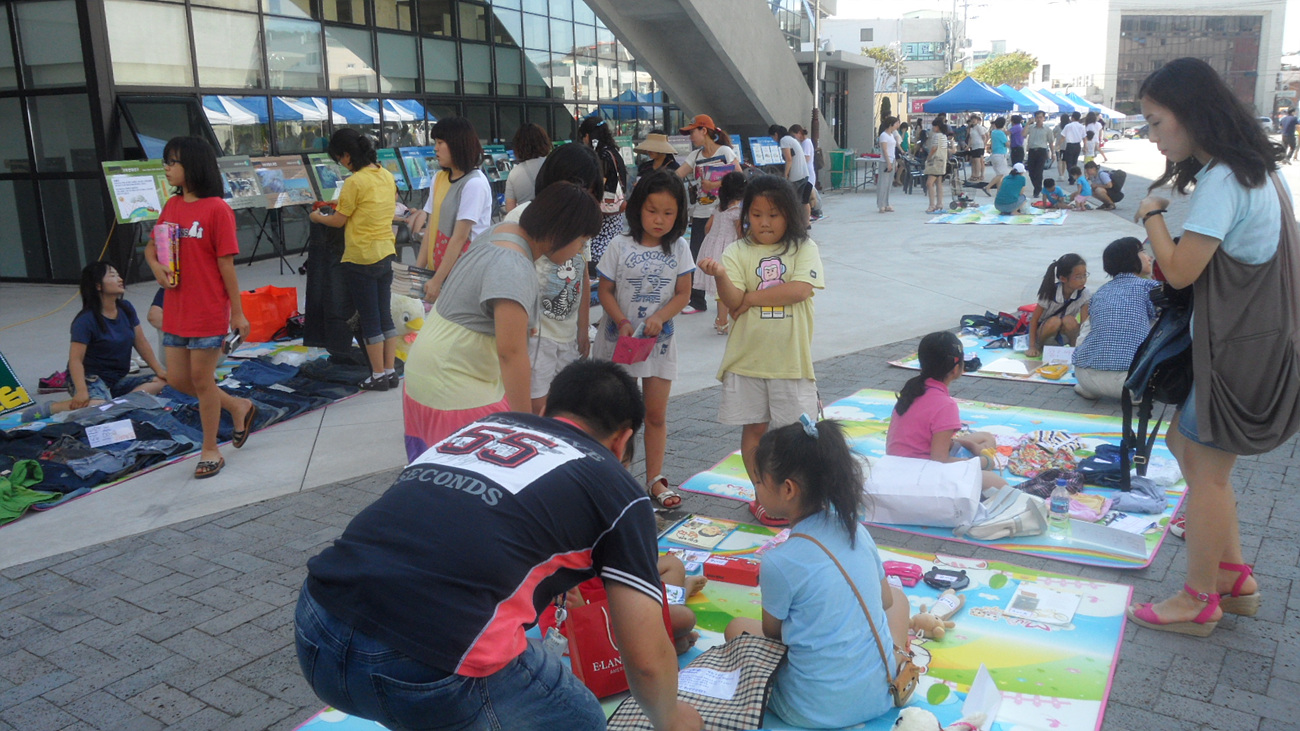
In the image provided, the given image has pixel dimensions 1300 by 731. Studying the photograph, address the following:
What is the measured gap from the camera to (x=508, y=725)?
6.23ft

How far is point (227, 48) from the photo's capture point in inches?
471

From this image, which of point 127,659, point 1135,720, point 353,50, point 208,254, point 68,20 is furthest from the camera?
point 353,50

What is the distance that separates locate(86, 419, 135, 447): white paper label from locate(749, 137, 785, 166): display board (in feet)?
37.6

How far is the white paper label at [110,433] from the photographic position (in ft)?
18.1

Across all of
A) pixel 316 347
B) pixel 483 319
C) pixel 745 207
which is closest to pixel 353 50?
pixel 316 347

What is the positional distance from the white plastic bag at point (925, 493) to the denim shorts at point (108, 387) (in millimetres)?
4908

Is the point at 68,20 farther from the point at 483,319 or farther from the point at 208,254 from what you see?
the point at 483,319

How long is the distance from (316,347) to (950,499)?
5.08 meters

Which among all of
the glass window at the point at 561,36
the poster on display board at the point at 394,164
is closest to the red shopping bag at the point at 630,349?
the poster on display board at the point at 394,164

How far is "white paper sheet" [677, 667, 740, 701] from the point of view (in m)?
2.83

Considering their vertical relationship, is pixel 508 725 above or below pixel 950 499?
above

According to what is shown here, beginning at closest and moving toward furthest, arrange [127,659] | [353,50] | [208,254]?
[127,659] → [208,254] → [353,50]

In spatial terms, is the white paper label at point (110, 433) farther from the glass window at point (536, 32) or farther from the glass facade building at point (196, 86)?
the glass window at point (536, 32)

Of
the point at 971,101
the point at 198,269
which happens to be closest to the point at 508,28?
the point at 971,101
